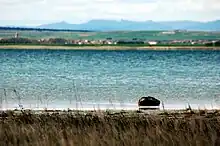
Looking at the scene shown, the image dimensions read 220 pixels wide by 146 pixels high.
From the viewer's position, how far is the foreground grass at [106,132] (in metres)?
10.7

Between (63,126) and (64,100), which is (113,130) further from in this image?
(64,100)

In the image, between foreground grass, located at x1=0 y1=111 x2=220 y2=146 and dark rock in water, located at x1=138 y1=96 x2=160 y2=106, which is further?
dark rock in water, located at x1=138 y1=96 x2=160 y2=106

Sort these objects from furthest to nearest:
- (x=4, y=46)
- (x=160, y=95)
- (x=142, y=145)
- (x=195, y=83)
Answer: (x=4, y=46) → (x=195, y=83) → (x=160, y=95) → (x=142, y=145)

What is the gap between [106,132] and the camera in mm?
11586

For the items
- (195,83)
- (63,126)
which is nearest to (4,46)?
(195,83)

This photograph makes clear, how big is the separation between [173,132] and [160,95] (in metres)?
22.3

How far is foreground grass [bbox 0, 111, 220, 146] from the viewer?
1070 centimetres

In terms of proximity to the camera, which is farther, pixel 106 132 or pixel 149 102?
pixel 149 102

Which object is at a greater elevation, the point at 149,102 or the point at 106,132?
the point at 106,132

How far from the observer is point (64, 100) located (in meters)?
29.9

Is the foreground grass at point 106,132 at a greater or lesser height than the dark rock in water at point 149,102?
greater

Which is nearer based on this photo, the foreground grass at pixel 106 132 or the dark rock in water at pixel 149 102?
the foreground grass at pixel 106 132

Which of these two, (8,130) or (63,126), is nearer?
(8,130)

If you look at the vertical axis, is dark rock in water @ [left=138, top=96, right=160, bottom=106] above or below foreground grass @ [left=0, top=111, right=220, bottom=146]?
below
